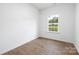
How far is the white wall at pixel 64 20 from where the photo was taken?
33.6 inches

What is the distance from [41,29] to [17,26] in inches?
14.9

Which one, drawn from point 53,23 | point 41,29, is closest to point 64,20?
Answer: point 53,23

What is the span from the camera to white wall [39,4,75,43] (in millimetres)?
854

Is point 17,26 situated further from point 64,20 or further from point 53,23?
point 64,20

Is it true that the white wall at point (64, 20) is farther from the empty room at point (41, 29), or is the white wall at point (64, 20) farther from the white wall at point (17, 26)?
the white wall at point (17, 26)

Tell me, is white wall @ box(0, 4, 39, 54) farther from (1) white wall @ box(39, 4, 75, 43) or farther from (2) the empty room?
(1) white wall @ box(39, 4, 75, 43)

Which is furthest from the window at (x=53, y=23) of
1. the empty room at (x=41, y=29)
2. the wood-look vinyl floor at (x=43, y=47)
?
the wood-look vinyl floor at (x=43, y=47)

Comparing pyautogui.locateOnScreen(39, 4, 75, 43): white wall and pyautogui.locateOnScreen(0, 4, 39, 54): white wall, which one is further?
pyautogui.locateOnScreen(0, 4, 39, 54): white wall

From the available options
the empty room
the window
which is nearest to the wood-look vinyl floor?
the empty room

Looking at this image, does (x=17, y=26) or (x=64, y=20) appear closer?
(x=64, y=20)

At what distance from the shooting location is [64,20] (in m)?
0.89

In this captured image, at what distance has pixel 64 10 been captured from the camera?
0.89 metres

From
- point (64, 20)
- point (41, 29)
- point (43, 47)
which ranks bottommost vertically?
point (43, 47)

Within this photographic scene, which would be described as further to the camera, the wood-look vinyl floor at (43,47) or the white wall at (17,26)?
the white wall at (17,26)
